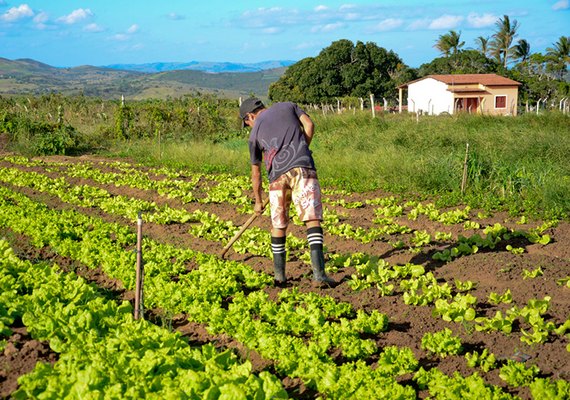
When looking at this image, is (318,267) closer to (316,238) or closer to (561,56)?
(316,238)

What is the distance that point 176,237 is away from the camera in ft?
28.8

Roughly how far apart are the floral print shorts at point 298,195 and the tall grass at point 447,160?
4203mm

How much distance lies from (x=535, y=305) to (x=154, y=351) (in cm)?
316

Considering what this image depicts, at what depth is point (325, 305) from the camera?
209 inches

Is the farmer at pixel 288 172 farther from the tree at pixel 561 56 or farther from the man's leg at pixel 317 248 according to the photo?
the tree at pixel 561 56

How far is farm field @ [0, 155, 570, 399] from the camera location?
3809 millimetres

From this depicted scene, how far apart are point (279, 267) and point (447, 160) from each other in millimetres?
5954

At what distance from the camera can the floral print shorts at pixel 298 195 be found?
6.18 m

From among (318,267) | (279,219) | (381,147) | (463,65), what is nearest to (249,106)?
(279,219)

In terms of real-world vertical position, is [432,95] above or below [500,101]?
above

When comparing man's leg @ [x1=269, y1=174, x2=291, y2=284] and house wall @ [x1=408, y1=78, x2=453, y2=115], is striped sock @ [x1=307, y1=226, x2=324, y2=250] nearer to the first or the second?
man's leg @ [x1=269, y1=174, x2=291, y2=284]

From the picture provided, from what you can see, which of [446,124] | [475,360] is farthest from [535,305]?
[446,124]

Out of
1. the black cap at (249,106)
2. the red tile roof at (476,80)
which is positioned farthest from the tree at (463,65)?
the black cap at (249,106)

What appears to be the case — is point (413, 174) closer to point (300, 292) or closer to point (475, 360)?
point (300, 292)
